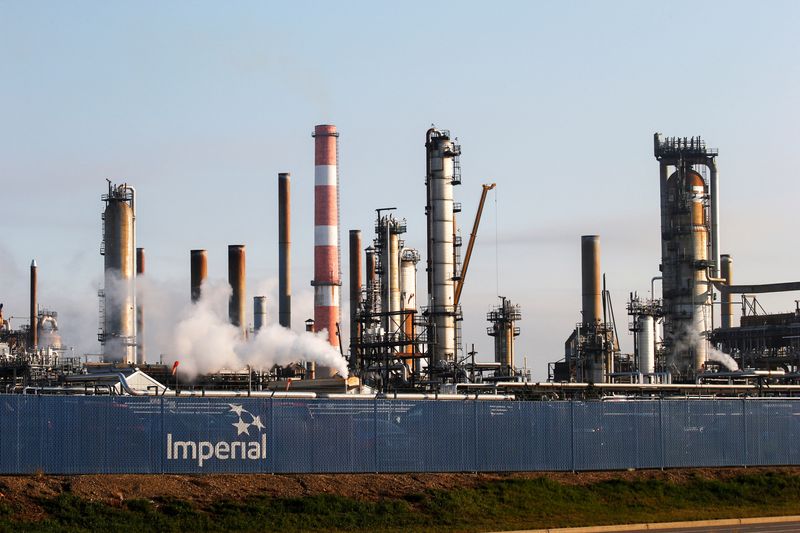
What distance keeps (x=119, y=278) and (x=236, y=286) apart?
Result: 1759cm

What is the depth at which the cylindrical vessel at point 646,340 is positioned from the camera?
94.0 metres

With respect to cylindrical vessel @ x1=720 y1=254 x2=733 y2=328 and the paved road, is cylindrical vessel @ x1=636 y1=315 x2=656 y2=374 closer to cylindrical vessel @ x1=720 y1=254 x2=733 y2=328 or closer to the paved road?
cylindrical vessel @ x1=720 y1=254 x2=733 y2=328

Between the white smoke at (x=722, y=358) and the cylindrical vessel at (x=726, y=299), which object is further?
the cylindrical vessel at (x=726, y=299)

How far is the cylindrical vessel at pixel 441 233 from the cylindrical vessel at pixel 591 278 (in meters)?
27.2

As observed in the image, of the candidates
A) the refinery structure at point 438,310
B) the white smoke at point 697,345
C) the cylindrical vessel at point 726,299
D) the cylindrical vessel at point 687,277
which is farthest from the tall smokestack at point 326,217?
the cylindrical vessel at point 726,299

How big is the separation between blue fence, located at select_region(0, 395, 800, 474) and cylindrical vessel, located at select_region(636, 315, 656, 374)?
52439 millimetres

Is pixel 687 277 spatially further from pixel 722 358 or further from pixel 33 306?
pixel 33 306

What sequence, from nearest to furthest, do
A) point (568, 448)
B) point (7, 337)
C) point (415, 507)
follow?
point (415, 507)
point (568, 448)
point (7, 337)

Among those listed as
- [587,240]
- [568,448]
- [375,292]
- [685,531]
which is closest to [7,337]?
[375,292]

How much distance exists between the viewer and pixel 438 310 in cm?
7412

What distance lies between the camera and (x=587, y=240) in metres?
100

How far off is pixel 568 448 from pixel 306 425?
28.7ft

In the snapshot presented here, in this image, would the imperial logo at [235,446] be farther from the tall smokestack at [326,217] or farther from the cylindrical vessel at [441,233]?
the tall smokestack at [326,217]

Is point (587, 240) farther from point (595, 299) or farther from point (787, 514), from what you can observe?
point (787, 514)
